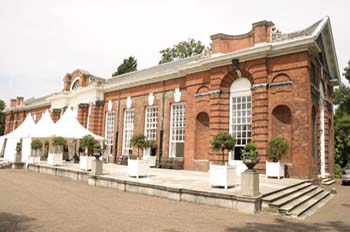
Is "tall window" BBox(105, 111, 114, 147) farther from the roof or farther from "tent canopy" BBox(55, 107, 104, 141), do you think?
the roof

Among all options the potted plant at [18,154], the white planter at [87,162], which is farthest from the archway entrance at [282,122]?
the potted plant at [18,154]

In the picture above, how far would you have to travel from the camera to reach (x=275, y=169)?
1229 cm

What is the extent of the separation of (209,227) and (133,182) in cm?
487

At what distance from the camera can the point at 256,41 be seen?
14.2 m

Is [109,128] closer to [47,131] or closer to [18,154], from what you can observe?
[47,131]

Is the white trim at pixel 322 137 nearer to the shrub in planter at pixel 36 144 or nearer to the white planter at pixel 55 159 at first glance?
the white planter at pixel 55 159

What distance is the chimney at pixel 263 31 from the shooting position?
14.1 m

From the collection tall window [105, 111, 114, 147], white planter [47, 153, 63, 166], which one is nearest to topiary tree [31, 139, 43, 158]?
white planter [47, 153, 63, 166]

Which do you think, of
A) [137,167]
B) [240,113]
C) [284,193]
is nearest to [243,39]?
[240,113]

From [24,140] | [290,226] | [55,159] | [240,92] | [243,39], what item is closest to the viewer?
[290,226]

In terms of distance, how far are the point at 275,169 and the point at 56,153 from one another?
13.0m

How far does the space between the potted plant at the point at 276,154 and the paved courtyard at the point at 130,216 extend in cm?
298

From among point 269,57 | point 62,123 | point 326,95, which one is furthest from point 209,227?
point 62,123

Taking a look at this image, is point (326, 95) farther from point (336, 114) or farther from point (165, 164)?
point (336, 114)
